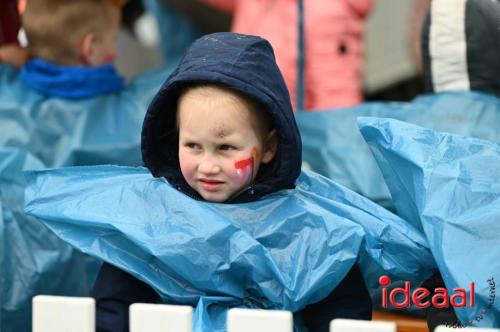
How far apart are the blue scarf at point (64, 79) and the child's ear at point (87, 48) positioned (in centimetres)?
7

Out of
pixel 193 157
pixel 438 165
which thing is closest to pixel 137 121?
pixel 193 157

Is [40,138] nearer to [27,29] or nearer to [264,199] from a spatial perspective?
[27,29]

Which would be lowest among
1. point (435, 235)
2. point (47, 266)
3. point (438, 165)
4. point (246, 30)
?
point (47, 266)

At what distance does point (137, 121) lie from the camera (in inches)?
127

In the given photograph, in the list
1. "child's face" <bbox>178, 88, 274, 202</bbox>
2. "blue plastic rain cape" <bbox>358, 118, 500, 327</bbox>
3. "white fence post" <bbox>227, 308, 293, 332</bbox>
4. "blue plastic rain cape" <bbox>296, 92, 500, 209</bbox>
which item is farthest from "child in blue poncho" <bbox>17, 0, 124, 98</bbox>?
"white fence post" <bbox>227, 308, 293, 332</bbox>

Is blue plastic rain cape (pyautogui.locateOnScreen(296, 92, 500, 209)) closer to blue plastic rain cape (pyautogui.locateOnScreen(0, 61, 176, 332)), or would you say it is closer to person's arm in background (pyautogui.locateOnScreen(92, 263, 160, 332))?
blue plastic rain cape (pyautogui.locateOnScreen(0, 61, 176, 332))

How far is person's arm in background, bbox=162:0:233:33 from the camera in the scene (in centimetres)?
376

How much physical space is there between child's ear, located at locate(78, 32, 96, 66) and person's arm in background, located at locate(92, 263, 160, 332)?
3.95 ft

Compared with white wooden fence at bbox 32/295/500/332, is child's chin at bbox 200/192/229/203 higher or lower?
higher

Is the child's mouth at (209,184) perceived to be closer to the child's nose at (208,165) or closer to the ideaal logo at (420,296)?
the child's nose at (208,165)

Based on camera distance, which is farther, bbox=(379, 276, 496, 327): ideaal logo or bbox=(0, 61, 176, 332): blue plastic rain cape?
bbox=(0, 61, 176, 332): blue plastic rain cape

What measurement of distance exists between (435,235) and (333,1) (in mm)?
1424

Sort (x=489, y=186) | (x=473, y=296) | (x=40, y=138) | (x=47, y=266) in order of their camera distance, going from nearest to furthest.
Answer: (x=473, y=296) → (x=489, y=186) → (x=47, y=266) → (x=40, y=138)

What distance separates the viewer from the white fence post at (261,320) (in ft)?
5.96
